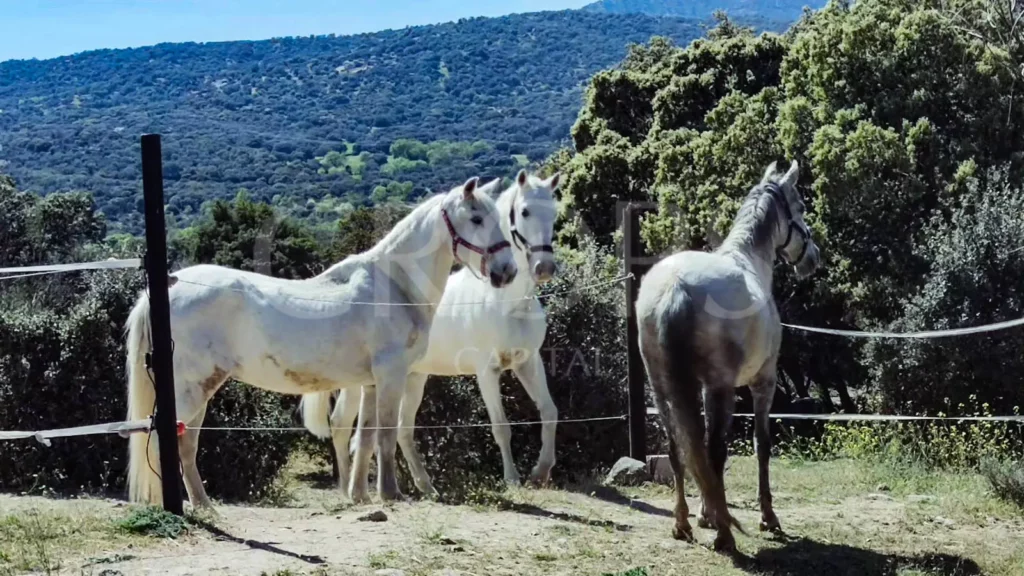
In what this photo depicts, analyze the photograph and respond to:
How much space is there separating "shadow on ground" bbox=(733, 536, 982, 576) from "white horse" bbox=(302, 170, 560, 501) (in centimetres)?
314

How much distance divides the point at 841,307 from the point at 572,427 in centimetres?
751

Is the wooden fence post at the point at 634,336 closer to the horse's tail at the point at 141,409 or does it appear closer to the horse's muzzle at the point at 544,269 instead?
the horse's muzzle at the point at 544,269

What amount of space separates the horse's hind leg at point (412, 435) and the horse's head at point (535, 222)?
1.45 meters

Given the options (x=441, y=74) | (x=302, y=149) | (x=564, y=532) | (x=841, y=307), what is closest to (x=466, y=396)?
(x=564, y=532)

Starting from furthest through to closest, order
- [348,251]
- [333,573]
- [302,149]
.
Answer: [302,149] < [348,251] < [333,573]

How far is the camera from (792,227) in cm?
757

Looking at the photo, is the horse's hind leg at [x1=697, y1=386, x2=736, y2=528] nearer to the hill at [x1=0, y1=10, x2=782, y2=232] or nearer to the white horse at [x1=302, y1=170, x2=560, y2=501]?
the white horse at [x1=302, y1=170, x2=560, y2=501]

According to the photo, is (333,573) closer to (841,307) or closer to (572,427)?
(572,427)

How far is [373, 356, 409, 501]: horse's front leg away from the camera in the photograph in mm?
7688

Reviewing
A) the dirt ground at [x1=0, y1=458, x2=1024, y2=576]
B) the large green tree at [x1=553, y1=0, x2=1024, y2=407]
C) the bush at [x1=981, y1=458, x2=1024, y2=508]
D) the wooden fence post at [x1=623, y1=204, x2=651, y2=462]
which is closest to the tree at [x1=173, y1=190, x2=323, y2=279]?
the large green tree at [x1=553, y1=0, x2=1024, y2=407]

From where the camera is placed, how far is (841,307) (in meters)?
16.8

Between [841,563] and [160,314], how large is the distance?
4087 millimetres

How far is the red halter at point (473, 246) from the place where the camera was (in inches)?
307

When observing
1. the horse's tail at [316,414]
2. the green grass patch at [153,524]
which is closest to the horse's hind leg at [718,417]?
the green grass patch at [153,524]
